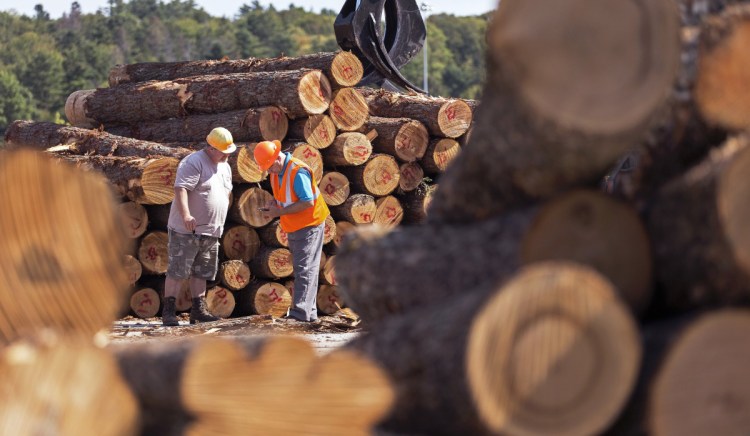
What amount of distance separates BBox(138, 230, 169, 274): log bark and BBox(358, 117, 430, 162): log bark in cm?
246

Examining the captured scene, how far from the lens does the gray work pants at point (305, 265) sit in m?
9.41

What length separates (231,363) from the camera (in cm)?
273

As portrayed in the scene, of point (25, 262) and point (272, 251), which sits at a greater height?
point (25, 262)

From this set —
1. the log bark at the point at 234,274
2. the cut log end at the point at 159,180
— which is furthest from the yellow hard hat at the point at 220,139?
the log bark at the point at 234,274

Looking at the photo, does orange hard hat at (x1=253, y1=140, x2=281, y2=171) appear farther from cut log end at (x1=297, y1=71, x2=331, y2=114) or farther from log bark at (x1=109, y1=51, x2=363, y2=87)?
log bark at (x1=109, y1=51, x2=363, y2=87)

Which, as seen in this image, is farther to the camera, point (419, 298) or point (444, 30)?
point (444, 30)

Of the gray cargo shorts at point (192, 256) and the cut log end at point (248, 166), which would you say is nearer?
the gray cargo shorts at point (192, 256)

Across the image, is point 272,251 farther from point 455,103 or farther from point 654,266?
point 654,266

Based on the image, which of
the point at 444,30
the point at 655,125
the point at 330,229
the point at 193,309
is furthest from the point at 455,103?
the point at 444,30

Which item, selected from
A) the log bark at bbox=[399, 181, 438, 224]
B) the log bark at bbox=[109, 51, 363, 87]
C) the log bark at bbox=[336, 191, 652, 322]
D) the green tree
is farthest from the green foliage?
the log bark at bbox=[336, 191, 652, 322]

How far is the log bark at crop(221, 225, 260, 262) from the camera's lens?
1034 centimetres

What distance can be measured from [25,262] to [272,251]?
767 centimetres

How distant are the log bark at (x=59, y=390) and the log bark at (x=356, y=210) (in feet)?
27.0

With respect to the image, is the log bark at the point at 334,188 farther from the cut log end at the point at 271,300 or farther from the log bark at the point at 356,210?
the cut log end at the point at 271,300
